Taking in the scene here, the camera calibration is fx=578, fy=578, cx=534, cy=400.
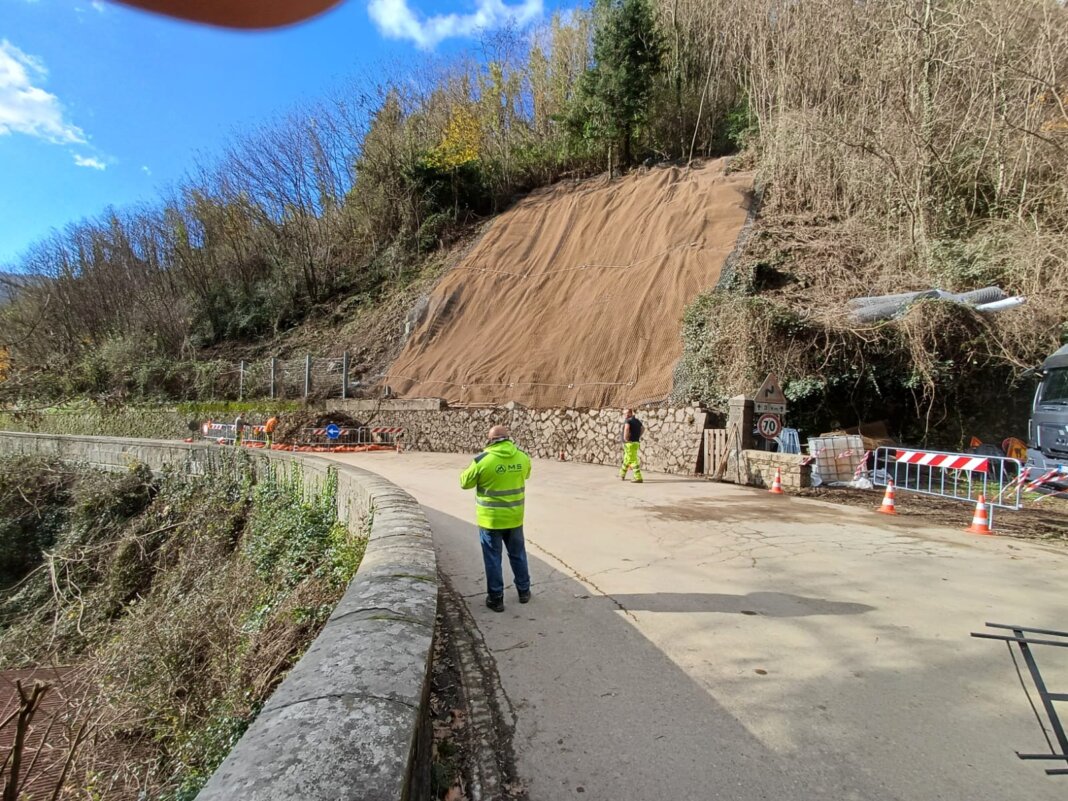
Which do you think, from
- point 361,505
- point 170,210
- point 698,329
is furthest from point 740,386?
point 170,210

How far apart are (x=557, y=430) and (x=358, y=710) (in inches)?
630

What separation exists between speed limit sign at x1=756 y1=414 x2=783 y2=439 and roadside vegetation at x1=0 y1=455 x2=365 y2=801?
8573 millimetres

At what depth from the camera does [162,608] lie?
7477mm

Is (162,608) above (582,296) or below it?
below

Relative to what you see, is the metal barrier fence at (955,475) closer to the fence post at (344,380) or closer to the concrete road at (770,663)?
the concrete road at (770,663)

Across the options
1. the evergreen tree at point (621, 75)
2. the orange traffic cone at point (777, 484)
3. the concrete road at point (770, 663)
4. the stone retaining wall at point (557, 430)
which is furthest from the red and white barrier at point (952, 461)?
the evergreen tree at point (621, 75)

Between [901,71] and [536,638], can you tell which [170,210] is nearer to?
[901,71]

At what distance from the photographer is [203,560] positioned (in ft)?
32.4

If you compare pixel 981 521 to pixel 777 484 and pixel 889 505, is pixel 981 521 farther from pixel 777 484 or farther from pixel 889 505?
pixel 777 484

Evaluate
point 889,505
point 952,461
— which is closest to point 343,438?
point 889,505

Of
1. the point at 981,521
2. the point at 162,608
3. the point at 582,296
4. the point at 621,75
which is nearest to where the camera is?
the point at 162,608

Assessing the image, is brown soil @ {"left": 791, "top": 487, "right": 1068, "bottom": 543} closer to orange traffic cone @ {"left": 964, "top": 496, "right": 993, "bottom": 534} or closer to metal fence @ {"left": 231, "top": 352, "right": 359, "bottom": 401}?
orange traffic cone @ {"left": 964, "top": 496, "right": 993, "bottom": 534}

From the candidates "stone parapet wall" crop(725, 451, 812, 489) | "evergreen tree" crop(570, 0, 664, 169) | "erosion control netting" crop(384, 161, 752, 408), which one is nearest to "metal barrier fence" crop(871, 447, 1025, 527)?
"stone parapet wall" crop(725, 451, 812, 489)

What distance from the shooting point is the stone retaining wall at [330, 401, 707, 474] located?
45.2 feet
